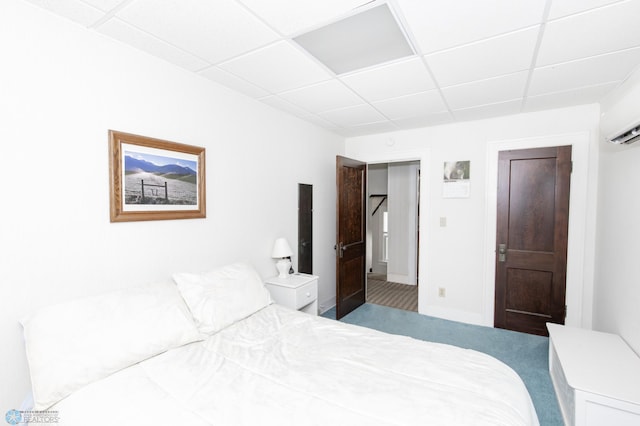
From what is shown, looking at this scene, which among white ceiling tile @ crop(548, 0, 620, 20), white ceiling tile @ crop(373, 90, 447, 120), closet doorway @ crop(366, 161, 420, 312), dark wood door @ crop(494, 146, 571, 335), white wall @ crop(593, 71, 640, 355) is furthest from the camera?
closet doorway @ crop(366, 161, 420, 312)


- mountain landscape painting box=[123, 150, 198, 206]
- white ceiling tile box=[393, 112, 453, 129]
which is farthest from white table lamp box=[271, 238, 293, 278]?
white ceiling tile box=[393, 112, 453, 129]

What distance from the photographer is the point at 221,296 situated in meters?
2.12

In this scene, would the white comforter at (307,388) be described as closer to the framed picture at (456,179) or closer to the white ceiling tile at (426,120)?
the framed picture at (456,179)

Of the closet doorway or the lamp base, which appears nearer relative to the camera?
the lamp base

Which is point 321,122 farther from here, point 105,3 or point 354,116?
point 105,3

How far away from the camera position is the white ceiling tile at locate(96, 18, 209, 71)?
176 cm

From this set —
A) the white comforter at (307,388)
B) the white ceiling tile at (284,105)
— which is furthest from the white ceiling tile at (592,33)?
the white ceiling tile at (284,105)

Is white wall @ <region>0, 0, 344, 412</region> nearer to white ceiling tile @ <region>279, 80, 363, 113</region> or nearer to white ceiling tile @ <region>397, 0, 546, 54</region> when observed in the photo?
white ceiling tile @ <region>279, 80, 363, 113</region>

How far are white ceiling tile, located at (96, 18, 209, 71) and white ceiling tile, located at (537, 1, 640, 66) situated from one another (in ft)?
7.60

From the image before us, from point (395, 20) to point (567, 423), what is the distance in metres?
2.78

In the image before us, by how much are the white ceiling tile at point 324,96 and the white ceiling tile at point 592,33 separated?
1458 mm

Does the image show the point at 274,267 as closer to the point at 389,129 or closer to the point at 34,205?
the point at 34,205

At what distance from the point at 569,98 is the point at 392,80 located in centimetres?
186

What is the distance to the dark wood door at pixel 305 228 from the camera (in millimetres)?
3584
